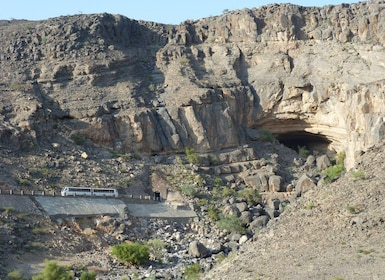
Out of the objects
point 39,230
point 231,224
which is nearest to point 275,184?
point 231,224

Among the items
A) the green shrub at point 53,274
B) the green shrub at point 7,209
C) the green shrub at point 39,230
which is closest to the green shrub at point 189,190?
the green shrub at point 39,230

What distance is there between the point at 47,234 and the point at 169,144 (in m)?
17.9

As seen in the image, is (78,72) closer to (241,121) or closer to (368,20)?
(241,121)

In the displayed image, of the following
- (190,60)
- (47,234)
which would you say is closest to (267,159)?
(190,60)

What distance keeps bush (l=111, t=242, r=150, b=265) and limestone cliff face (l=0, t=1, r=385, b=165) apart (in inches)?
635

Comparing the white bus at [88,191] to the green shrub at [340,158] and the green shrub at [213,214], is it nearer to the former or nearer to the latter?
the green shrub at [213,214]

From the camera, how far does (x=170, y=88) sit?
2254 inches

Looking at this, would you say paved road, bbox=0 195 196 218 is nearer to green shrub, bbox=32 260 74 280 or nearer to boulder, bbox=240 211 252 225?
boulder, bbox=240 211 252 225

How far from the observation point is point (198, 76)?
2312 inches

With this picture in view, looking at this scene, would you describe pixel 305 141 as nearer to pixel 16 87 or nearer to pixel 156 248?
pixel 16 87

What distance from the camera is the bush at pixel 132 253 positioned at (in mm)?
34562

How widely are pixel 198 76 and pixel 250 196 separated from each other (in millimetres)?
15566

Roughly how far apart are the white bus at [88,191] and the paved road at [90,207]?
373 mm

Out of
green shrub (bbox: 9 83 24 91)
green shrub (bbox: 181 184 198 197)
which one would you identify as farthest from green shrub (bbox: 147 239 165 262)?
green shrub (bbox: 9 83 24 91)
